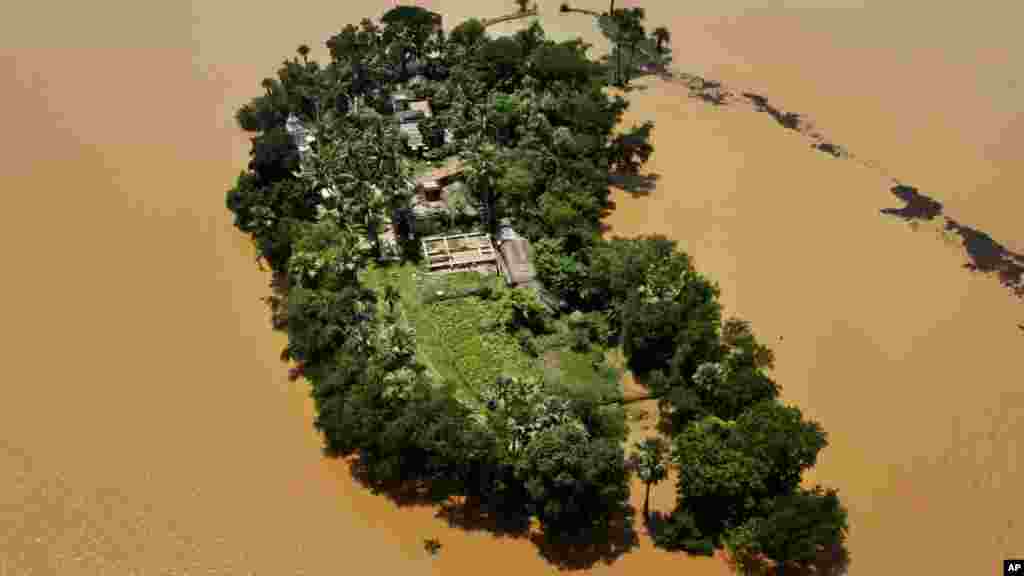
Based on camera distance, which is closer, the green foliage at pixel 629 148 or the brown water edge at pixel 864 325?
the brown water edge at pixel 864 325

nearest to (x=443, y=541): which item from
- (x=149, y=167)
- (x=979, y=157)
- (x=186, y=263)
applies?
(x=186, y=263)

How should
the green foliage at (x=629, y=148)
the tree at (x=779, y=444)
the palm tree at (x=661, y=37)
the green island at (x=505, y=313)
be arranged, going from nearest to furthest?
the tree at (x=779, y=444) < the green island at (x=505, y=313) < the green foliage at (x=629, y=148) < the palm tree at (x=661, y=37)

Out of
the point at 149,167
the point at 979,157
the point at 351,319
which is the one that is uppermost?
the point at 149,167

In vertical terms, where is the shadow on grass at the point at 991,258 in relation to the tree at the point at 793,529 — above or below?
above

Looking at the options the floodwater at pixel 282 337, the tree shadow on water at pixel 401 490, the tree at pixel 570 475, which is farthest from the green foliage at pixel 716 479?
the tree shadow on water at pixel 401 490

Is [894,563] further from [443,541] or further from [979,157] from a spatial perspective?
[979,157]

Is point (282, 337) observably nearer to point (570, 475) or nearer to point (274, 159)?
point (274, 159)

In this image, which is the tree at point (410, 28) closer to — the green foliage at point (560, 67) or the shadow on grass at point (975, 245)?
the green foliage at point (560, 67)

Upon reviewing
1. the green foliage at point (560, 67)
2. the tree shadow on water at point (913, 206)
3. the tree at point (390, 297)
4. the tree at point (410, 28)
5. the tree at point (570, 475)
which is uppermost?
the tree at point (410, 28)
